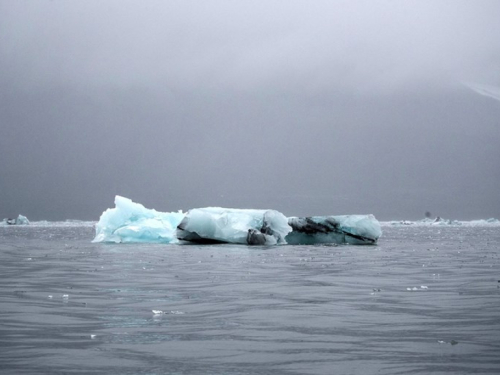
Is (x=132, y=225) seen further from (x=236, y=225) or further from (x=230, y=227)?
(x=236, y=225)

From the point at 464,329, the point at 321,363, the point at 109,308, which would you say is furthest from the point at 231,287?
the point at 321,363

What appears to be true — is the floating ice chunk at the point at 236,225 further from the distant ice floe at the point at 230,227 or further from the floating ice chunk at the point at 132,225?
the floating ice chunk at the point at 132,225

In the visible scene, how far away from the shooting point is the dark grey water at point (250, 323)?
4938mm

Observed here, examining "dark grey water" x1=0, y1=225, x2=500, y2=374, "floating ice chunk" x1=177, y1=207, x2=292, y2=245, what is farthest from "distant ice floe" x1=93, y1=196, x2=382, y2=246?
"dark grey water" x1=0, y1=225, x2=500, y2=374

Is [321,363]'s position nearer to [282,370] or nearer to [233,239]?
[282,370]

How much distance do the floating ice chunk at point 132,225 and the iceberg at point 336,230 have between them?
18.6 ft

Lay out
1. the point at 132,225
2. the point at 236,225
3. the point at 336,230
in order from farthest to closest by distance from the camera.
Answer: the point at 132,225, the point at 336,230, the point at 236,225

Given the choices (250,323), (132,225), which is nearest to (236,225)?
(132,225)

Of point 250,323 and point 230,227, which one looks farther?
point 230,227

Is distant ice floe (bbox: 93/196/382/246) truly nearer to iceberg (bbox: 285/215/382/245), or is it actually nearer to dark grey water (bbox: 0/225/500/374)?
iceberg (bbox: 285/215/382/245)

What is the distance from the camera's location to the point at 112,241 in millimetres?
29734

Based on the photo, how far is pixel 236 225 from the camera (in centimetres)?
2655

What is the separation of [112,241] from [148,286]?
1985 centimetres

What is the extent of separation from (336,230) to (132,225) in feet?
29.2
